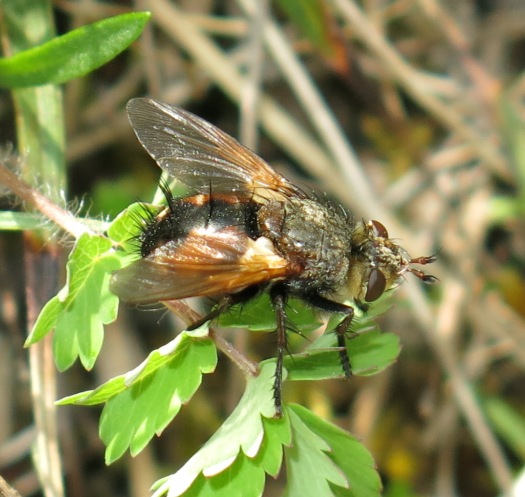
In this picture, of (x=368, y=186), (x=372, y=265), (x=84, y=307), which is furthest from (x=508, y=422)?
(x=84, y=307)

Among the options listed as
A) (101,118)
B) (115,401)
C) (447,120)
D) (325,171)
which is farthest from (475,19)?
(115,401)

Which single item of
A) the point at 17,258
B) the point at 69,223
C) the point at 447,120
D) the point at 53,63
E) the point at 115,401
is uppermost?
the point at 53,63

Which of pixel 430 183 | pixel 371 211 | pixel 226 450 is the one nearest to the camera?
pixel 226 450

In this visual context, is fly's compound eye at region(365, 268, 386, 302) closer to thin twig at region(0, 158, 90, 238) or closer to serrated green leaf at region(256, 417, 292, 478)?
serrated green leaf at region(256, 417, 292, 478)

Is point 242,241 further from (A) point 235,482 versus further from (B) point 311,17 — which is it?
(B) point 311,17

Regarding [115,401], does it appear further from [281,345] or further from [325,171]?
[325,171]

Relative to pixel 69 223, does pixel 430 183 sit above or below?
below

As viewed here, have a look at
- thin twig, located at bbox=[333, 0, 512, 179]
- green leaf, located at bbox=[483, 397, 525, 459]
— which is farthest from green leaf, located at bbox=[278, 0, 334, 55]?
green leaf, located at bbox=[483, 397, 525, 459]

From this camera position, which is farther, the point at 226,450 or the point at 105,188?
the point at 105,188
